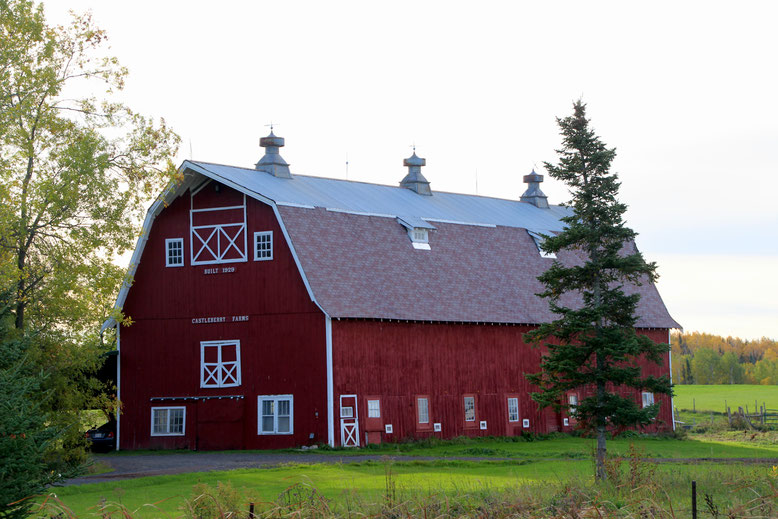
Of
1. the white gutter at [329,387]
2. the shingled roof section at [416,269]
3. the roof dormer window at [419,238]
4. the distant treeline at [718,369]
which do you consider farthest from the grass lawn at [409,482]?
the distant treeline at [718,369]

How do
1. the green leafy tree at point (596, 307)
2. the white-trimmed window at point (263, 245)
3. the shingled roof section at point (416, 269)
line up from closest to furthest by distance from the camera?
the green leafy tree at point (596, 307) < the shingled roof section at point (416, 269) < the white-trimmed window at point (263, 245)

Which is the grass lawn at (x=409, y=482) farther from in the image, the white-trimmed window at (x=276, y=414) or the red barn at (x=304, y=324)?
the red barn at (x=304, y=324)

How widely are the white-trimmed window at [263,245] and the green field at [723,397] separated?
35.9m

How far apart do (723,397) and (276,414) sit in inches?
2093

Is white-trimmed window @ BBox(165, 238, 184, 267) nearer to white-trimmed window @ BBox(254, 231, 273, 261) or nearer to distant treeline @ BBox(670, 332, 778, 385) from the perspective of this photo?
white-trimmed window @ BBox(254, 231, 273, 261)

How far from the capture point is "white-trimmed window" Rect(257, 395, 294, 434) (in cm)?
3534

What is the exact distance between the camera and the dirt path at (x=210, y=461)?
1075 inches

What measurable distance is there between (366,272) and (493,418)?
306 inches

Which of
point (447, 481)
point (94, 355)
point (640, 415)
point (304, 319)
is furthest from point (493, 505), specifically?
point (304, 319)

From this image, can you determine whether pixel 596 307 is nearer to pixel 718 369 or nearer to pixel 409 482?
pixel 409 482

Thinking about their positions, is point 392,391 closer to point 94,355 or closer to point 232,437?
point 232,437

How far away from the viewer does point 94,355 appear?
30781 mm

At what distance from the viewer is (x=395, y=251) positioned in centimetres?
3856

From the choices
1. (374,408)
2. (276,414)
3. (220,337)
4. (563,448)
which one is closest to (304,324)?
(276,414)
